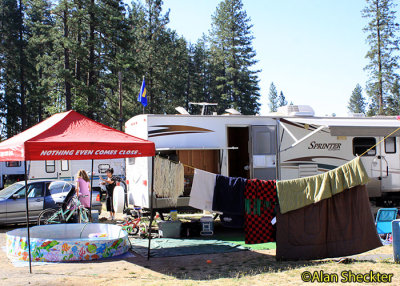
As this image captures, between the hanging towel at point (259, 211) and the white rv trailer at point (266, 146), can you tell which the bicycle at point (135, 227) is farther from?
the hanging towel at point (259, 211)

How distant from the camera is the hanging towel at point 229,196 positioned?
7352 millimetres

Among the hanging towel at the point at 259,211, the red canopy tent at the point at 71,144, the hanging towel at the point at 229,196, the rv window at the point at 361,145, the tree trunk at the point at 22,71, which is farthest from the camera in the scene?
the tree trunk at the point at 22,71

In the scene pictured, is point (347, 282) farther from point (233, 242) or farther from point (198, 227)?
point (198, 227)

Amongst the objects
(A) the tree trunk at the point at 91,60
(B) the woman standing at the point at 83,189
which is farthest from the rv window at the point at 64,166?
(B) the woman standing at the point at 83,189

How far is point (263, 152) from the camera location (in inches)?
455

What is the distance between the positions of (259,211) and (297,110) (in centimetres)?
598

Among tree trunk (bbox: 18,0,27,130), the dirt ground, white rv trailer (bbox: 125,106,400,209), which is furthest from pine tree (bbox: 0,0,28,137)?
the dirt ground

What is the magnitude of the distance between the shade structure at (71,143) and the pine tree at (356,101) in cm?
9888

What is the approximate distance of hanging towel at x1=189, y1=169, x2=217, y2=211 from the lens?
7.55m

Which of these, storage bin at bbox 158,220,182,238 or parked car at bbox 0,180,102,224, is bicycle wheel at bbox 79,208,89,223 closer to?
parked car at bbox 0,180,102,224

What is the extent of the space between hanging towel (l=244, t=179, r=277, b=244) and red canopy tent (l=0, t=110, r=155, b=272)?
193cm

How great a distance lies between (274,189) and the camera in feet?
23.6

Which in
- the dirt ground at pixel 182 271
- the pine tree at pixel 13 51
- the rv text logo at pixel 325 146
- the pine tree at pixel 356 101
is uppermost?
the pine tree at pixel 356 101

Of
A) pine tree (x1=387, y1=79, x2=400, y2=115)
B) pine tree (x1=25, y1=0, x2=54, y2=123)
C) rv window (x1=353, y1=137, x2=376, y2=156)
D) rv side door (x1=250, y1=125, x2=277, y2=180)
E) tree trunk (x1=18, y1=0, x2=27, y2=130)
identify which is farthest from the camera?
pine tree (x1=387, y1=79, x2=400, y2=115)
